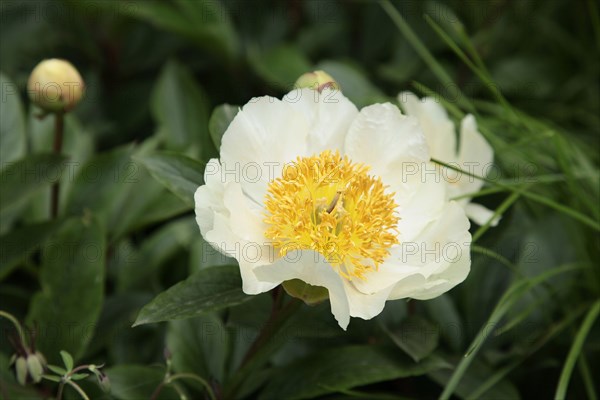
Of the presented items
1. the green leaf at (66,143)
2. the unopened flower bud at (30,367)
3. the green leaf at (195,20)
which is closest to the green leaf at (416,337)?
the unopened flower bud at (30,367)

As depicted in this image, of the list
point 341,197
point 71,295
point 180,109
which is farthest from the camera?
point 180,109

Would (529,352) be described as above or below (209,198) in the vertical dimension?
below

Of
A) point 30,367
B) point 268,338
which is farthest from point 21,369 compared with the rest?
point 268,338

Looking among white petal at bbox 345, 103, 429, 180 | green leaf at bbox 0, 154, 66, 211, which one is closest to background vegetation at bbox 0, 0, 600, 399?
green leaf at bbox 0, 154, 66, 211

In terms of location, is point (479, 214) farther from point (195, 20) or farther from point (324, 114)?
point (195, 20)

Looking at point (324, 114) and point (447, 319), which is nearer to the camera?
point (324, 114)

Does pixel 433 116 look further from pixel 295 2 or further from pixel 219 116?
pixel 295 2

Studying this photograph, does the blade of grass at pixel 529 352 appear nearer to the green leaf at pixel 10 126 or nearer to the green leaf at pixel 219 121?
the green leaf at pixel 219 121
